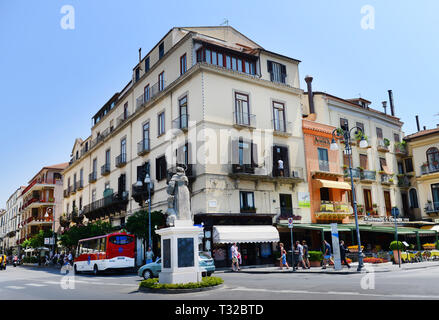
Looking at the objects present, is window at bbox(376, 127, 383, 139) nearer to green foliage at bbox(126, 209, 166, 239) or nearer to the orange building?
the orange building

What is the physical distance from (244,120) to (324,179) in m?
9.18

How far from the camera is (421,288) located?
11.1 meters

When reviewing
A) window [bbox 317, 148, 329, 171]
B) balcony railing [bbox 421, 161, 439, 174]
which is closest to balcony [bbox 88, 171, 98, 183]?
window [bbox 317, 148, 329, 171]

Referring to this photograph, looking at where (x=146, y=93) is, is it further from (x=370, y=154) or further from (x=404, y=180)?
(x=404, y=180)

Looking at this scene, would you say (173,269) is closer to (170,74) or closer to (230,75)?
(230,75)

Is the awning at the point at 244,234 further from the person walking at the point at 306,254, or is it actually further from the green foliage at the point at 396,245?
the green foliage at the point at 396,245

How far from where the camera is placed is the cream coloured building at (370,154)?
118ft

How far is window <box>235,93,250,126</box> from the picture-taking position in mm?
29188

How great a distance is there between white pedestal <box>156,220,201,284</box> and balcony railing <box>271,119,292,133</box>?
18983 mm

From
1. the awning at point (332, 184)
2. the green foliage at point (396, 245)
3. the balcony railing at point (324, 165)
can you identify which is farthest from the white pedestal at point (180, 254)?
the balcony railing at point (324, 165)

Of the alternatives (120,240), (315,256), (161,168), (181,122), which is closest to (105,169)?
(161,168)

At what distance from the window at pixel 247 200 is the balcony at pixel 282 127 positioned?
5672mm
